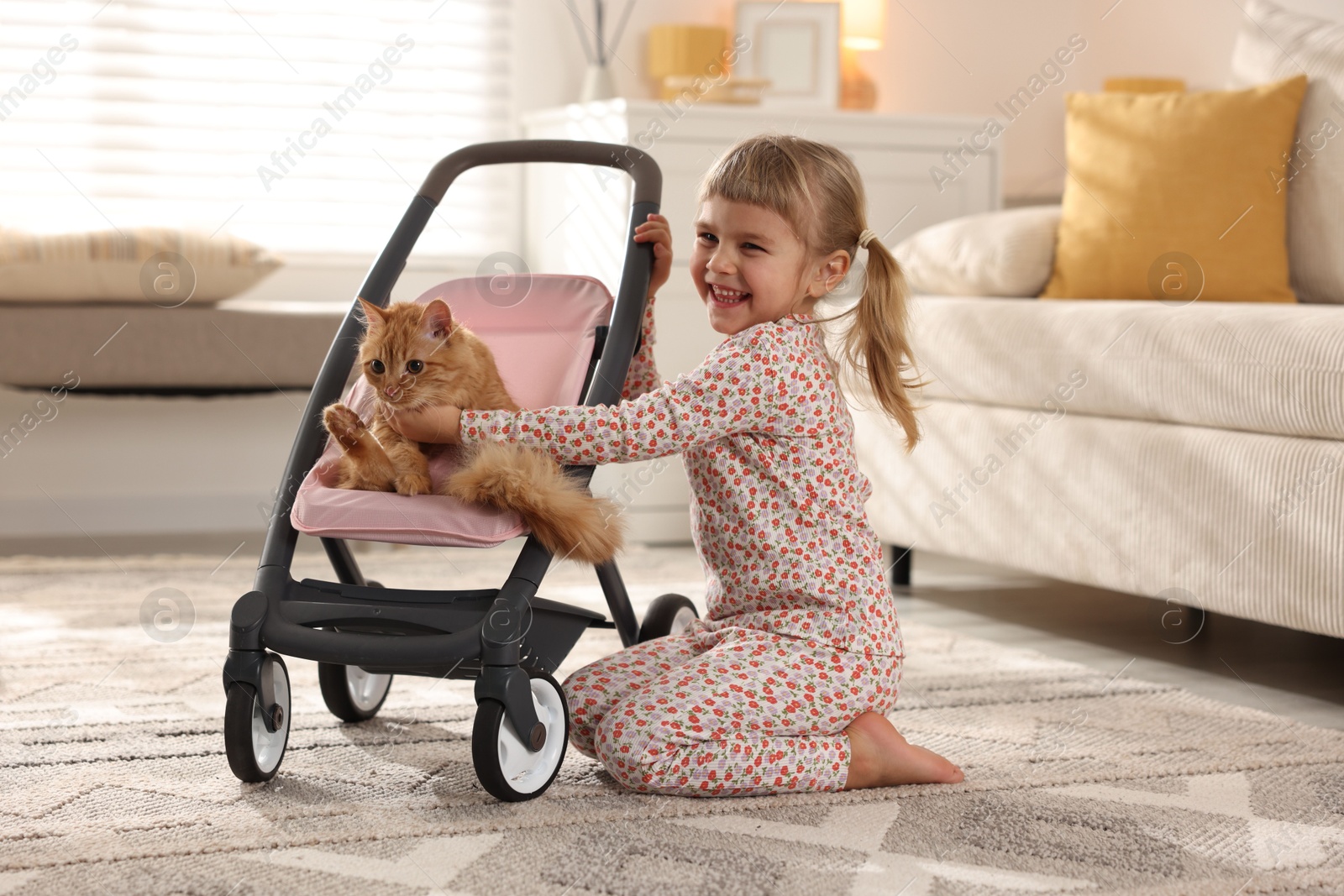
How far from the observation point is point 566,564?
278cm

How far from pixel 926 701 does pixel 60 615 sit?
4.85 feet

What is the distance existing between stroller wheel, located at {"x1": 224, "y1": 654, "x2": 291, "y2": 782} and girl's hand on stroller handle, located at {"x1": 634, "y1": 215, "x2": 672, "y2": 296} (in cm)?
61

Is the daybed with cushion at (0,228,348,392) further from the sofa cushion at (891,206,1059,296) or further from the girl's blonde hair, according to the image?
the girl's blonde hair

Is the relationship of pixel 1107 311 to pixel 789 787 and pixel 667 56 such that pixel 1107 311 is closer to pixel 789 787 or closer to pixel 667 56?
pixel 789 787

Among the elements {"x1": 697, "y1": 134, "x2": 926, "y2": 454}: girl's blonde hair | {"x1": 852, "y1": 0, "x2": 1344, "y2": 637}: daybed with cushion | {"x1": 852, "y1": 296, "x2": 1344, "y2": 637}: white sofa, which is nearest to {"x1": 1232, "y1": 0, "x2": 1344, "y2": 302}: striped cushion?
{"x1": 852, "y1": 0, "x2": 1344, "y2": 637}: daybed with cushion

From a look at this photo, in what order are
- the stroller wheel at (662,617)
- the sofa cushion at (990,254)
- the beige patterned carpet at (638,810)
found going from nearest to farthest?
the beige patterned carpet at (638,810) < the stroller wheel at (662,617) < the sofa cushion at (990,254)

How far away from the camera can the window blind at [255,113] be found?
318 centimetres

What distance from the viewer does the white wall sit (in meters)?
3.46

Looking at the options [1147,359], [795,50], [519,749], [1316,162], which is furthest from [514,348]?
[795,50]

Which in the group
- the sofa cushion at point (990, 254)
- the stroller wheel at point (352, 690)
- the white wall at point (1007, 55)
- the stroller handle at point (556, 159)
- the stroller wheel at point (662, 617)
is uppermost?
the white wall at point (1007, 55)

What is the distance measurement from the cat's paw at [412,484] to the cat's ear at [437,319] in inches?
5.7

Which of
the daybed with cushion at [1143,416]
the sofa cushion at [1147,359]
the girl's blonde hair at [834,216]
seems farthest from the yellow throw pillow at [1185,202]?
the girl's blonde hair at [834,216]

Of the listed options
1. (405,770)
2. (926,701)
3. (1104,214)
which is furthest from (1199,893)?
(1104,214)

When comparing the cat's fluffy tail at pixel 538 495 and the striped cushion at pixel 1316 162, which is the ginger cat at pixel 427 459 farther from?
the striped cushion at pixel 1316 162
